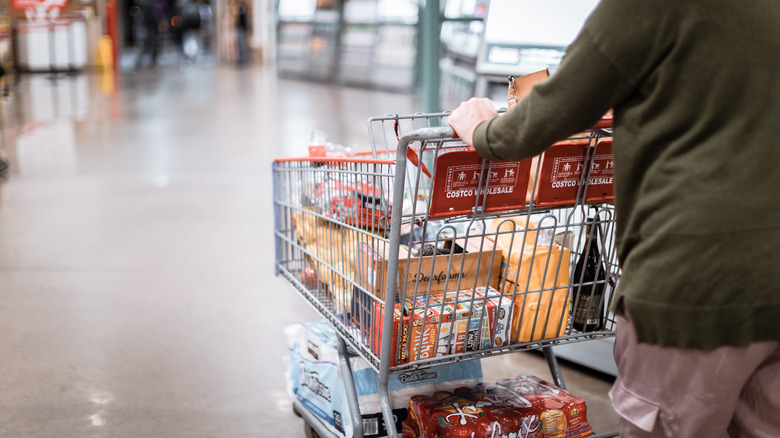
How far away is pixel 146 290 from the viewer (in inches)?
142

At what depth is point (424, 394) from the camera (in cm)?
223

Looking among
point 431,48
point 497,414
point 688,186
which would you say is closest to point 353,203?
point 497,414

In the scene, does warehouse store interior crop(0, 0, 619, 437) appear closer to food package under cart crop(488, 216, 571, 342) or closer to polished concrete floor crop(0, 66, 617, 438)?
polished concrete floor crop(0, 66, 617, 438)

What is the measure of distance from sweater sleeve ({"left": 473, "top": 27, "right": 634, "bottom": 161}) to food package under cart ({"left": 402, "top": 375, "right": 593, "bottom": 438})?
87cm

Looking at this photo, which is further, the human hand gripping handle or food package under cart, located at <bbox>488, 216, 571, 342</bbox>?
food package under cart, located at <bbox>488, 216, 571, 342</bbox>

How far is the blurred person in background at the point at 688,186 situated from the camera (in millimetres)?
1226

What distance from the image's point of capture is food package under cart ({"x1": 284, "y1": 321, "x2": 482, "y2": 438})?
2.14 m

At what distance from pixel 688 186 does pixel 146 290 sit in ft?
9.73

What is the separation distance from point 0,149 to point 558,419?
6.35m

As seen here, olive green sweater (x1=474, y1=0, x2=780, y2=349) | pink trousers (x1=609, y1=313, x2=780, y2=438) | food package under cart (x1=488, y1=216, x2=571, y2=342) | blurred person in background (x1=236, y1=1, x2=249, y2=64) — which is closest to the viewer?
olive green sweater (x1=474, y1=0, x2=780, y2=349)

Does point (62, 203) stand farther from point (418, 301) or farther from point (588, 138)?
Result: point (588, 138)

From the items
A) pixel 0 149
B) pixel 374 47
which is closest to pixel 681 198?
pixel 0 149

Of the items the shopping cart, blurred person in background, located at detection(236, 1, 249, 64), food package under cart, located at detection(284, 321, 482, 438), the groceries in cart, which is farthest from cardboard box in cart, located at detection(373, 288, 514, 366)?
blurred person in background, located at detection(236, 1, 249, 64)

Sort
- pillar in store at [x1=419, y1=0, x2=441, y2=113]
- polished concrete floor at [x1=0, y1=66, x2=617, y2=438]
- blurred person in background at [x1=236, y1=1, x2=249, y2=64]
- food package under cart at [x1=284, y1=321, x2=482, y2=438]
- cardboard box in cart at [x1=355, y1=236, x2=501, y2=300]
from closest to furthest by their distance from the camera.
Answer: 1. cardboard box in cart at [x1=355, y1=236, x2=501, y2=300]
2. food package under cart at [x1=284, y1=321, x2=482, y2=438]
3. polished concrete floor at [x1=0, y1=66, x2=617, y2=438]
4. pillar in store at [x1=419, y1=0, x2=441, y2=113]
5. blurred person in background at [x1=236, y1=1, x2=249, y2=64]
